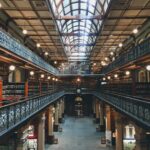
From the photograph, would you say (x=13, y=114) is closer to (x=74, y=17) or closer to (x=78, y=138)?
(x=74, y=17)

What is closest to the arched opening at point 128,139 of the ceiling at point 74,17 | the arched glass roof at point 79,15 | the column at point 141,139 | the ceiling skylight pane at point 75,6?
the ceiling at point 74,17

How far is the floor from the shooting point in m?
24.9

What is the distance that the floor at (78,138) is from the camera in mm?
24916

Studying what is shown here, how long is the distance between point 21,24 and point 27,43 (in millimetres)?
6938

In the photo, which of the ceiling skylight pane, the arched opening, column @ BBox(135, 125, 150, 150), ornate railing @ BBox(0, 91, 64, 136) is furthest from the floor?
the ceiling skylight pane

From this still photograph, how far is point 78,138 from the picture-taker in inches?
1149

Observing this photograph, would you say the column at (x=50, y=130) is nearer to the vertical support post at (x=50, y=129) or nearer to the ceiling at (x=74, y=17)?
the vertical support post at (x=50, y=129)

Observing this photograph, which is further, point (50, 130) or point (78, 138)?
point (78, 138)

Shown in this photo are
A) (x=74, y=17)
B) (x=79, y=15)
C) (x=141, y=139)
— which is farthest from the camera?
(x=79, y=15)

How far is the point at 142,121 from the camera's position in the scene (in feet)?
32.1

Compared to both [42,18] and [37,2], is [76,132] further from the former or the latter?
[37,2]

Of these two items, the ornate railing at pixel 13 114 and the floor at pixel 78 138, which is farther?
the floor at pixel 78 138

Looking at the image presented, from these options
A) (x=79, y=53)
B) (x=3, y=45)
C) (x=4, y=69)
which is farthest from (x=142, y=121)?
(x=79, y=53)

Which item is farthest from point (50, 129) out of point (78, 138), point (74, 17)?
point (74, 17)
